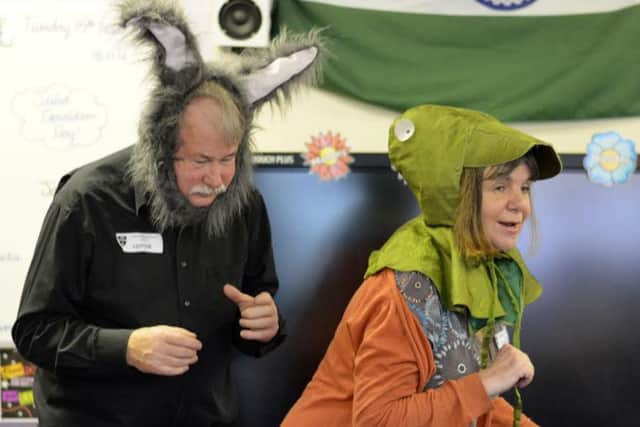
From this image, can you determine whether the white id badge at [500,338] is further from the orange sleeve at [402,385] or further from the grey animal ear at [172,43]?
the grey animal ear at [172,43]

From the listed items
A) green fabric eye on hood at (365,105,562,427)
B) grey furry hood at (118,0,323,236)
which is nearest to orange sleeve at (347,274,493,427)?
green fabric eye on hood at (365,105,562,427)

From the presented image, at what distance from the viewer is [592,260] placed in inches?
81.9

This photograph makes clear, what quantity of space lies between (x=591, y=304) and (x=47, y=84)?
1.92m

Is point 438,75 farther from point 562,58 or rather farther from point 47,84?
point 47,84

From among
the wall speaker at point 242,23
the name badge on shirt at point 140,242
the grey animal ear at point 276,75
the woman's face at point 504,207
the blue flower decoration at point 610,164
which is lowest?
the name badge on shirt at point 140,242

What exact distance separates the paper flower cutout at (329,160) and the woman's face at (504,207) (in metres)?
0.56

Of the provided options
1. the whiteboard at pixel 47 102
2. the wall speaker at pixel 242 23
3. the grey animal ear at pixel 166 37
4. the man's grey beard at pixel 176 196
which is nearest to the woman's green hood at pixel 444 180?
the man's grey beard at pixel 176 196

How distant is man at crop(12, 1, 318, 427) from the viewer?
61.9 inches

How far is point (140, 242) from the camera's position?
5.55ft

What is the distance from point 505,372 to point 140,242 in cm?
88

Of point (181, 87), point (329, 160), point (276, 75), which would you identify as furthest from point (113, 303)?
point (329, 160)

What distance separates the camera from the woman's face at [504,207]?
1.65m

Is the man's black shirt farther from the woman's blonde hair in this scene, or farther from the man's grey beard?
the woman's blonde hair

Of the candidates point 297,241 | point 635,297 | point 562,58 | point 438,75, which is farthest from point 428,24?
point 635,297
